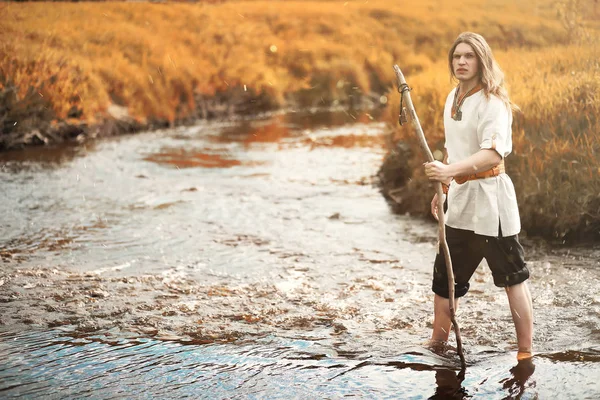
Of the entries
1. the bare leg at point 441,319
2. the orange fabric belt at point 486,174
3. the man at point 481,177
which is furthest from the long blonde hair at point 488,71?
the bare leg at point 441,319

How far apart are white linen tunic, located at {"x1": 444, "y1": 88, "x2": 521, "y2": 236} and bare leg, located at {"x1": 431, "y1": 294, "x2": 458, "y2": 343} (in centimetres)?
54

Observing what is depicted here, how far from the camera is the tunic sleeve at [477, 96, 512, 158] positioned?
12.9 feet

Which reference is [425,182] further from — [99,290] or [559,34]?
[559,34]

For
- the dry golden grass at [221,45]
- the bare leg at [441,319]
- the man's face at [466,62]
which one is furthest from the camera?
the dry golden grass at [221,45]

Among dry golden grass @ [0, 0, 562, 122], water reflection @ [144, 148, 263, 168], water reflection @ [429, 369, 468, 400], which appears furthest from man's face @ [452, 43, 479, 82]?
dry golden grass @ [0, 0, 562, 122]

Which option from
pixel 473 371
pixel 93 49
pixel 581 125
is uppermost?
pixel 93 49

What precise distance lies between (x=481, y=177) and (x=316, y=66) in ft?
74.0

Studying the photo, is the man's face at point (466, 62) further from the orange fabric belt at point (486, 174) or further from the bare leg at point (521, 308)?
the bare leg at point (521, 308)

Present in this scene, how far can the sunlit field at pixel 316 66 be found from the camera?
299 inches

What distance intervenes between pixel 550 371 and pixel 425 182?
16.1 ft

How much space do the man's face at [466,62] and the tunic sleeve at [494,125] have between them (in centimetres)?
21

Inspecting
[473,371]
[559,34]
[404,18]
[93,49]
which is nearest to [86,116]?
[93,49]

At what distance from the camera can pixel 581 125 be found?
7820 mm

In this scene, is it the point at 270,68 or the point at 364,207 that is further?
the point at 270,68
